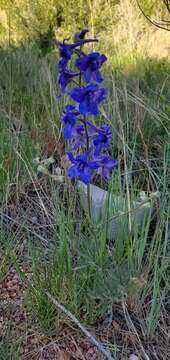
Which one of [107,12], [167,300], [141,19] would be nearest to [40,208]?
[167,300]

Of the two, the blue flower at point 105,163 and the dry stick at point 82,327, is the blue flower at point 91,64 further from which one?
the dry stick at point 82,327

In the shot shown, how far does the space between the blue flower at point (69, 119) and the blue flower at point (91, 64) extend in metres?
0.10

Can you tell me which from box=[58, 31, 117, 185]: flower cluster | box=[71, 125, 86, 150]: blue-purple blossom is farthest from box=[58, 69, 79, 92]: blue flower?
box=[71, 125, 86, 150]: blue-purple blossom

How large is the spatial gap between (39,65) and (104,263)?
7.84ft

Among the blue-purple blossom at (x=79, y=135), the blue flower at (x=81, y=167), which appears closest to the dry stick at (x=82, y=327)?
the blue flower at (x=81, y=167)

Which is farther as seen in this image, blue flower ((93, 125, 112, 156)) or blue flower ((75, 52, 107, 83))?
blue flower ((93, 125, 112, 156))

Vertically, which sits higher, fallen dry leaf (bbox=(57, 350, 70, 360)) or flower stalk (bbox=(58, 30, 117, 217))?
flower stalk (bbox=(58, 30, 117, 217))

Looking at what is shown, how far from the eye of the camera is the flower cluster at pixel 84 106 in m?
1.07

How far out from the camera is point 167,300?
4.27 feet

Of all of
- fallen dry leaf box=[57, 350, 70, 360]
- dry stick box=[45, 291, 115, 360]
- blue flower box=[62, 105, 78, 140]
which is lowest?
fallen dry leaf box=[57, 350, 70, 360]

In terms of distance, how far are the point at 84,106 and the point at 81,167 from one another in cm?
19

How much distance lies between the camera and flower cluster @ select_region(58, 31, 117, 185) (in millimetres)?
1072

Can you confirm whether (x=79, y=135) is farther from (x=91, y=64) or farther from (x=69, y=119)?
(x=91, y=64)

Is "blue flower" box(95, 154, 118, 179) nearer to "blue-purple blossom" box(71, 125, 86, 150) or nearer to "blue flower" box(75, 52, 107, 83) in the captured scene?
"blue-purple blossom" box(71, 125, 86, 150)
